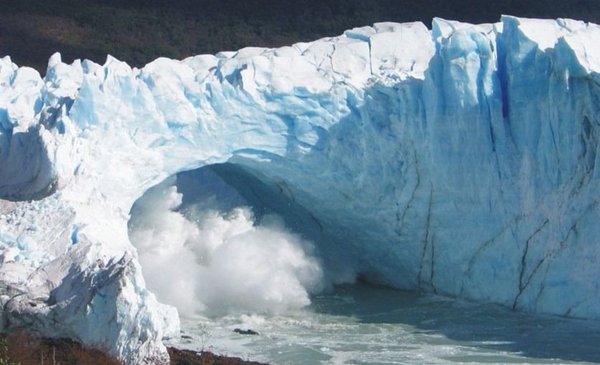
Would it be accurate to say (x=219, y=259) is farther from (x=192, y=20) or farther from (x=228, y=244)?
(x=192, y=20)

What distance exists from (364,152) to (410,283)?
1870 mm

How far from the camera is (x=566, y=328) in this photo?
16734 millimetres

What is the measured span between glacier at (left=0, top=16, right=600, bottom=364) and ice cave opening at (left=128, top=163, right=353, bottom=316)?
36 centimetres

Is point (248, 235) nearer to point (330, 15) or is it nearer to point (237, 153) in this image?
point (237, 153)

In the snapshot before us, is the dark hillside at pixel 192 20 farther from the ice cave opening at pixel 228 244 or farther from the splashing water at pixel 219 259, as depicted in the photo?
the splashing water at pixel 219 259

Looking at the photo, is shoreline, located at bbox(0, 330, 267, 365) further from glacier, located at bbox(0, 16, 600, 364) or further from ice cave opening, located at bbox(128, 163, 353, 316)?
ice cave opening, located at bbox(128, 163, 353, 316)

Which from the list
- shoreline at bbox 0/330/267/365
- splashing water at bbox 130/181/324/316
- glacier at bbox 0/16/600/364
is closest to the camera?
shoreline at bbox 0/330/267/365

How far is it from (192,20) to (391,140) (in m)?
18.1

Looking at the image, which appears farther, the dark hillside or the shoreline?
the dark hillside


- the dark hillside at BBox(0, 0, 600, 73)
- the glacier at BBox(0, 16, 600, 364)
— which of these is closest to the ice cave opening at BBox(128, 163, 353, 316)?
the glacier at BBox(0, 16, 600, 364)

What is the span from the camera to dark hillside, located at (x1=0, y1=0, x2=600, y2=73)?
32.9 m

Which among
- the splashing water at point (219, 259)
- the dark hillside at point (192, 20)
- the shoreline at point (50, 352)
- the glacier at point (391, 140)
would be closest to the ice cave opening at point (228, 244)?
the splashing water at point (219, 259)

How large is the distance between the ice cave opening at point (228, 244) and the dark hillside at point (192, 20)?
517 inches

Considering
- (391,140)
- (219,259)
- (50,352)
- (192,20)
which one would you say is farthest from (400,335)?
(192,20)
